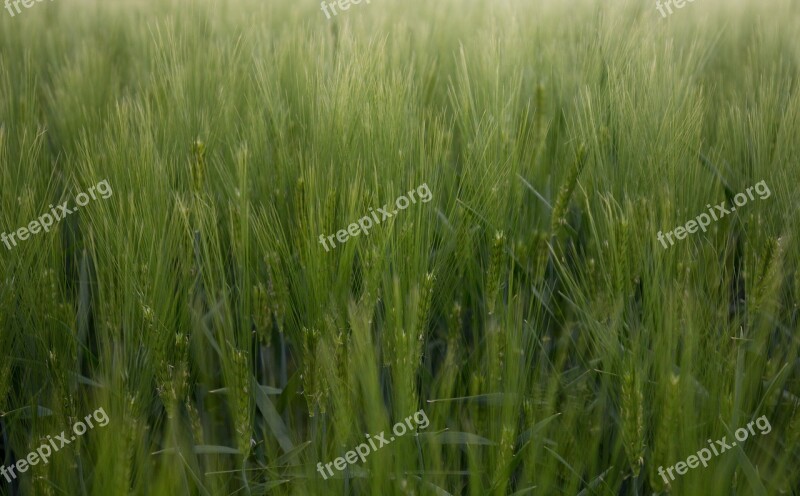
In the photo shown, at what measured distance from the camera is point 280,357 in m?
1.25

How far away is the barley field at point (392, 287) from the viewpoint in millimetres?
1028

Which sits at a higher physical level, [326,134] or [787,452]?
[326,134]

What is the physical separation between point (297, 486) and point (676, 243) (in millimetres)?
588

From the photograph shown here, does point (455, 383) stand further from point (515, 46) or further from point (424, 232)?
point (515, 46)

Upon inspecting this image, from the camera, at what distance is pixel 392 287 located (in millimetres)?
1062

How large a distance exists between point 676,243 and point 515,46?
18.4 inches

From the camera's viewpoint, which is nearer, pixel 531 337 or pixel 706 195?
pixel 531 337

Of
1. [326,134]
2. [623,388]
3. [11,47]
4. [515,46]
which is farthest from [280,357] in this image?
[11,47]

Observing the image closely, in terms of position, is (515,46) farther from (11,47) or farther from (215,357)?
(11,47)

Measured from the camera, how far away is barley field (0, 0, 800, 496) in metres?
1.03

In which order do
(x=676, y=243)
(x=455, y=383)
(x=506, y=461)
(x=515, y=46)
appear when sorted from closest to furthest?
(x=506, y=461), (x=676, y=243), (x=455, y=383), (x=515, y=46)

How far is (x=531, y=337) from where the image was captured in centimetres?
113

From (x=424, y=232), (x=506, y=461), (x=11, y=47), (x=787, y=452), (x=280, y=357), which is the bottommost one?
(x=787, y=452)

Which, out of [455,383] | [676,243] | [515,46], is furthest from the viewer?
[515,46]
